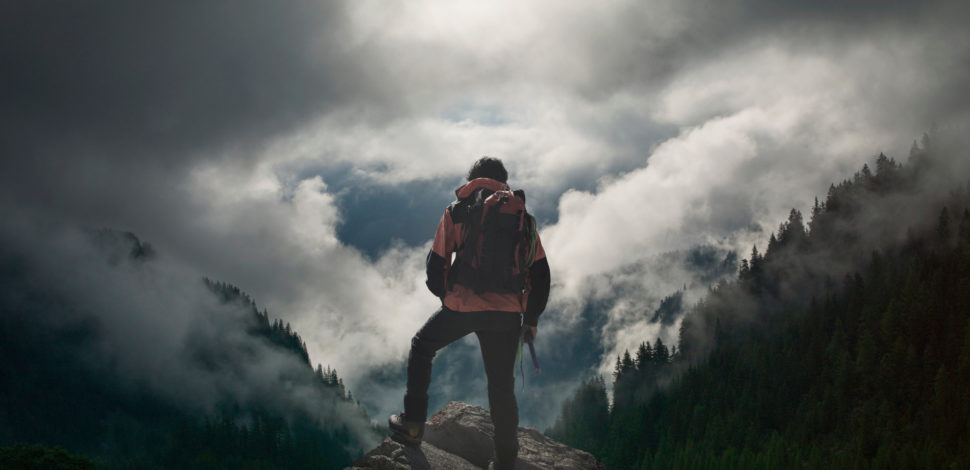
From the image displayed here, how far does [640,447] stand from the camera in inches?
5802

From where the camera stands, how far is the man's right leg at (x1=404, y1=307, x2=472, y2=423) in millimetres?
10188

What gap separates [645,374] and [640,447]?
37.6 m

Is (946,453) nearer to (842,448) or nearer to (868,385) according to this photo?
(842,448)

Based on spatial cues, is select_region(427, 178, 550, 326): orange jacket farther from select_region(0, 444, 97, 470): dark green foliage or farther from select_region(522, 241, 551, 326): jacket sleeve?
select_region(0, 444, 97, 470): dark green foliage

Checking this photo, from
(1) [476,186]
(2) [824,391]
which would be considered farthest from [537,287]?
(2) [824,391]

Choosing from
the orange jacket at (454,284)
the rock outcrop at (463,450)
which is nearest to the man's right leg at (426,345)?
the orange jacket at (454,284)

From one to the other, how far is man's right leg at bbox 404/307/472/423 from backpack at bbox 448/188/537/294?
1.79 feet

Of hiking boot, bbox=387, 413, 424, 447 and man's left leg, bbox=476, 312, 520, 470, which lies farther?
hiking boot, bbox=387, 413, 424, 447

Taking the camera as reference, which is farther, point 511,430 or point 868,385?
point 868,385

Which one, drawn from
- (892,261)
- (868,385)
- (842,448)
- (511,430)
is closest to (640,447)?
(842,448)

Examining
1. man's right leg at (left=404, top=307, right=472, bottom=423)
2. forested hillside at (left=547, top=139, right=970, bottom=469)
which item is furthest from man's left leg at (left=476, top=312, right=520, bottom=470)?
forested hillside at (left=547, top=139, right=970, bottom=469)

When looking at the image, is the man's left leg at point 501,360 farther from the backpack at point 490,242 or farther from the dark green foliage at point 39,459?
the dark green foliage at point 39,459

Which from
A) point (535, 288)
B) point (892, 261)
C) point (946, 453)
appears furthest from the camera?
point (892, 261)

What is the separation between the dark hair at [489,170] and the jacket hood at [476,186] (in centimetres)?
32
